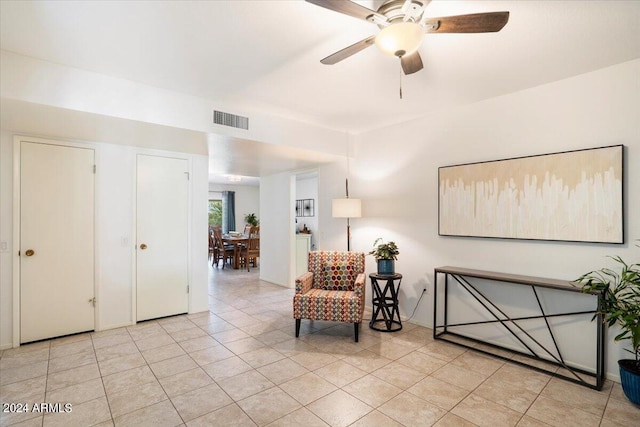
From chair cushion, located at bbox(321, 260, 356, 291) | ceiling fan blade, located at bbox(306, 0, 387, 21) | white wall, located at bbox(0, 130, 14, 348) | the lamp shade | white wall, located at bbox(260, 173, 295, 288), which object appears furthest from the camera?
white wall, located at bbox(260, 173, 295, 288)

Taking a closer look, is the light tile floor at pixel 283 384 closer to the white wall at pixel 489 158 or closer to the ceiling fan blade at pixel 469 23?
the white wall at pixel 489 158

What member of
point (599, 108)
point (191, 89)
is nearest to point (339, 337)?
point (191, 89)

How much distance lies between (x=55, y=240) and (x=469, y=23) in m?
4.21

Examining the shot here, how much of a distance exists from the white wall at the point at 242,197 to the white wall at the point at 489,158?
6.95m

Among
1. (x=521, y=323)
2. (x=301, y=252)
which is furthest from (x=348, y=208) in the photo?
(x=301, y=252)

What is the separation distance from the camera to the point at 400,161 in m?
4.00

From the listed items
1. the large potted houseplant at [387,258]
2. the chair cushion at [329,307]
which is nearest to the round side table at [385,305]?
the large potted houseplant at [387,258]

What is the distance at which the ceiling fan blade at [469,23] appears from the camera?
149 centimetres

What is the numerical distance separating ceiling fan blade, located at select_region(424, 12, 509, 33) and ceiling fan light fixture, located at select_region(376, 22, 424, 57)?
9cm

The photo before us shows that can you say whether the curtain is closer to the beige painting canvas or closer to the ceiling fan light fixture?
the beige painting canvas

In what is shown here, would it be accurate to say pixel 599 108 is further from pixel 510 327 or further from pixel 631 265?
pixel 510 327

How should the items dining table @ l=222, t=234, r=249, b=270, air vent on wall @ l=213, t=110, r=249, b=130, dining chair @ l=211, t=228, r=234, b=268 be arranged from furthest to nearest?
dining chair @ l=211, t=228, r=234, b=268, dining table @ l=222, t=234, r=249, b=270, air vent on wall @ l=213, t=110, r=249, b=130

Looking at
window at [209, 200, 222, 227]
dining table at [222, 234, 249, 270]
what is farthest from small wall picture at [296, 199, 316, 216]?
window at [209, 200, 222, 227]

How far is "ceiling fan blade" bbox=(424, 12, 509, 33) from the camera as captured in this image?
149 cm
